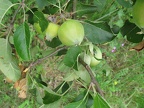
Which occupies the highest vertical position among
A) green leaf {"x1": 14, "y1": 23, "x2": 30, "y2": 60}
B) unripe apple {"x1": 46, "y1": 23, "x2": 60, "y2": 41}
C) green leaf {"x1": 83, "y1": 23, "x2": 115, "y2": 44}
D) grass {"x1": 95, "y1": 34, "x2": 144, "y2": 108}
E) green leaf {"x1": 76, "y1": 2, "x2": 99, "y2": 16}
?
green leaf {"x1": 14, "y1": 23, "x2": 30, "y2": 60}

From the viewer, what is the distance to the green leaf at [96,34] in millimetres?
990

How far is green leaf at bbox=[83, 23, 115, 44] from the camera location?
39.0 inches

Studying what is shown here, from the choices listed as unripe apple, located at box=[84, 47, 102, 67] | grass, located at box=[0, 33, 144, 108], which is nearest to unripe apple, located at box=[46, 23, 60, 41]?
unripe apple, located at box=[84, 47, 102, 67]

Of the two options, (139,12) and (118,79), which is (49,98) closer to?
(139,12)

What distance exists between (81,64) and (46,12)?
9.0 inches

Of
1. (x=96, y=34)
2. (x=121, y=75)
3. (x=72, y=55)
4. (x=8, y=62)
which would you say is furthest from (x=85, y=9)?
(x=121, y=75)

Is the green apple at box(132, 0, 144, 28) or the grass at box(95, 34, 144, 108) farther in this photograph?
the grass at box(95, 34, 144, 108)

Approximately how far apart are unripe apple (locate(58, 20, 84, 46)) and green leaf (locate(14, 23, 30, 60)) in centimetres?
11

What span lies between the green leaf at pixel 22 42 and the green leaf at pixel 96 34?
221 mm

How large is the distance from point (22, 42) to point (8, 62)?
5.6 inches

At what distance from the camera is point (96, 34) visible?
3.27 ft

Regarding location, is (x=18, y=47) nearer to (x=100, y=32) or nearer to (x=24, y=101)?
(x=100, y=32)

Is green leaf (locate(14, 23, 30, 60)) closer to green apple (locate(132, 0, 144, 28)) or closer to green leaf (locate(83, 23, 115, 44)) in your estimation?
green leaf (locate(83, 23, 115, 44))

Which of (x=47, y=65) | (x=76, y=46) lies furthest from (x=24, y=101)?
(x=76, y=46)
